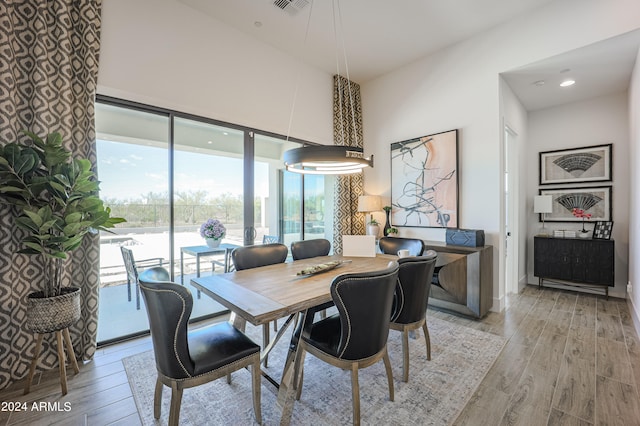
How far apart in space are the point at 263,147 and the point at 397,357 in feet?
10.3

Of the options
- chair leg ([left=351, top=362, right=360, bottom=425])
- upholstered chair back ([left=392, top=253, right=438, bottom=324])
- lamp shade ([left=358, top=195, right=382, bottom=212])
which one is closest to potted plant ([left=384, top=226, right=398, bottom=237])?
lamp shade ([left=358, top=195, right=382, bottom=212])

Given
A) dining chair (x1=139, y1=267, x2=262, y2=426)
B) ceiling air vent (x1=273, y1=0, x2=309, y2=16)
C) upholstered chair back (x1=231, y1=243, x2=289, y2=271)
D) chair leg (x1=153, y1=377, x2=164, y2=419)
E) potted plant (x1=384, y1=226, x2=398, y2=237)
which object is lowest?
chair leg (x1=153, y1=377, x2=164, y2=419)

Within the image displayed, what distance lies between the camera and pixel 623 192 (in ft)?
13.2

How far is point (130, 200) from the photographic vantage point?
2.87 metres

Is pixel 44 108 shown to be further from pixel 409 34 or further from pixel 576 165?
pixel 576 165

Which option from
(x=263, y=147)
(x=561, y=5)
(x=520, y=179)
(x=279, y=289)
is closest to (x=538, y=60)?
(x=561, y=5)

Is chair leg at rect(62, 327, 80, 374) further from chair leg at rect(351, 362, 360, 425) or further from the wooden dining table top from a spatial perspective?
chair leg at rect(351, 362, 360, 425)

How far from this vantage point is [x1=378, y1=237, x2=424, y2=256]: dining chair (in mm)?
3082

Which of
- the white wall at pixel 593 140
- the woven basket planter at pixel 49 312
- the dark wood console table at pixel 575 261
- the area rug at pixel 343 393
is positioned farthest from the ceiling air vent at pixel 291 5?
the dark wood console table at pixel 575 261

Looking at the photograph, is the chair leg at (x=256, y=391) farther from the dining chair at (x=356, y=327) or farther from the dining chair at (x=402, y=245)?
the dining chair at (x=402, y=245)

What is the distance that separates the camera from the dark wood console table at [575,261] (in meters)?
3.89

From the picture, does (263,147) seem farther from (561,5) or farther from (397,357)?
(561,5)

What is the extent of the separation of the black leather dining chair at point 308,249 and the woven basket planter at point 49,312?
1.88 m

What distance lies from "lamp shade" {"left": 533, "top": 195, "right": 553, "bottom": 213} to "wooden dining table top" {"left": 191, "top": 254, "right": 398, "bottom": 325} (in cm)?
354
